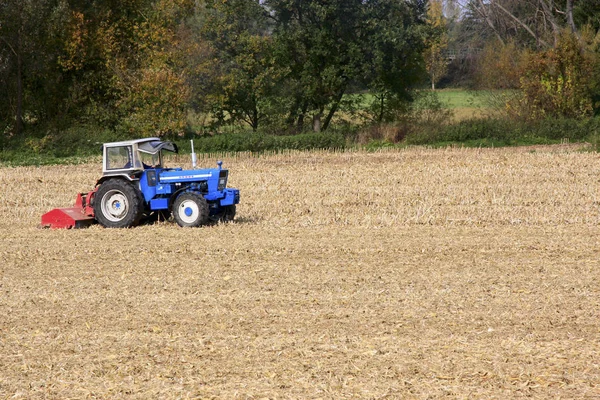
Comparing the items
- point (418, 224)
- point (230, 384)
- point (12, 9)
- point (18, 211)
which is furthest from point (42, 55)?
point (230, 384)

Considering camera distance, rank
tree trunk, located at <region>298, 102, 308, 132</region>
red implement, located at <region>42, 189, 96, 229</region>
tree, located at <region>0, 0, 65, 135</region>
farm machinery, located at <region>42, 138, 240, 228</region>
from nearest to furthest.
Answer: farm machinery, located at <region>42, 138, 240, 228</region>
red implement, located at <region>42, 189, 96, 229</region>
tree, located at <region>0, 0, 65, 135</region>
tree trunk, located at <region>298, 102, 308, 132</region>

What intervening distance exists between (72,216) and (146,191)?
1444mm

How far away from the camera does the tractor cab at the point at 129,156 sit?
1405 centimetres

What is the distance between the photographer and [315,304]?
29.3 ft

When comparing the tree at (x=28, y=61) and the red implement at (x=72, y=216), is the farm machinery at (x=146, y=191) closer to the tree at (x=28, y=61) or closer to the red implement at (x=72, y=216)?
the red implement at (x=72, y=216)

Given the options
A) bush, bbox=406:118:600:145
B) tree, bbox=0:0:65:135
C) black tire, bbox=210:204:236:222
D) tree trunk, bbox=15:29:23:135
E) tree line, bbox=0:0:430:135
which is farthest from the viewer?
bush, bbox=406:118:600:145

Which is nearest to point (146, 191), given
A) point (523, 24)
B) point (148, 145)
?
point (148, 145)

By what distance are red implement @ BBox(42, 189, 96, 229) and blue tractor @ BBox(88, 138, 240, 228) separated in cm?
19

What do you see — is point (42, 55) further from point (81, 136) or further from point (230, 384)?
point (230, 384)

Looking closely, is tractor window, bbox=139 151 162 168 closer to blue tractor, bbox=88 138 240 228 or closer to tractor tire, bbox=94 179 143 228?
blue tractor, bbox=88 138 240 228

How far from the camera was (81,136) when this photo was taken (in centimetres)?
3161

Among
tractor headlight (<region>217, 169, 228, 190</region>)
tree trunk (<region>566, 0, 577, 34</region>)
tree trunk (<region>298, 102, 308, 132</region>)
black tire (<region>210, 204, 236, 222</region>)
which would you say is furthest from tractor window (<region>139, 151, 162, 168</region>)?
tree trunk (<region>566, 0, 577, 34</region>)

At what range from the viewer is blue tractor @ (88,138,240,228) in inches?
545

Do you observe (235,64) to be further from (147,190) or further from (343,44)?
(147,190)
